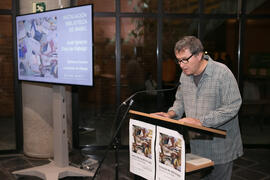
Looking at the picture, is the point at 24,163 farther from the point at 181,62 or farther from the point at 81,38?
the point at 181,62

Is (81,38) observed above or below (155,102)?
above

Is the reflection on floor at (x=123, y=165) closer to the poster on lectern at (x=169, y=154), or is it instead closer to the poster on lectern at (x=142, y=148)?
the poster on lectern at (x=142, y=148)

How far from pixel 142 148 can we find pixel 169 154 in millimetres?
257

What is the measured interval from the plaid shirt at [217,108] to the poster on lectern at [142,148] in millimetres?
424

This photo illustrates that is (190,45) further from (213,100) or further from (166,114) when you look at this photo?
(166,114)

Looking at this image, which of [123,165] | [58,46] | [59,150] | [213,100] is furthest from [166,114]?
[123,165]

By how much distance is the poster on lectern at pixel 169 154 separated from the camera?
1810 millimetres

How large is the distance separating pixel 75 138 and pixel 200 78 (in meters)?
3.48

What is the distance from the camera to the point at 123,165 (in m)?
4.50

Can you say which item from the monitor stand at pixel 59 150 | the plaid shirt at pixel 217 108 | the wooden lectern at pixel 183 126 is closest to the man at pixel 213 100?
the plaid shirt at pixel 217 108

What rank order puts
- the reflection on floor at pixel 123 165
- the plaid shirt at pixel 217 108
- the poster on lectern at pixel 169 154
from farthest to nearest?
the reflection on floor at pixel 123 165, the plaid shirt at pixel 217 108, the poster on lectern at pixel 169 154

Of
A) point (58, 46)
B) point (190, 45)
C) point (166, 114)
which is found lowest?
point (166, 114)

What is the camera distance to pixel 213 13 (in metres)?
5.16

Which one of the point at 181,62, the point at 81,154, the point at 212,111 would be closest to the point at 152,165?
the point at 212,111
